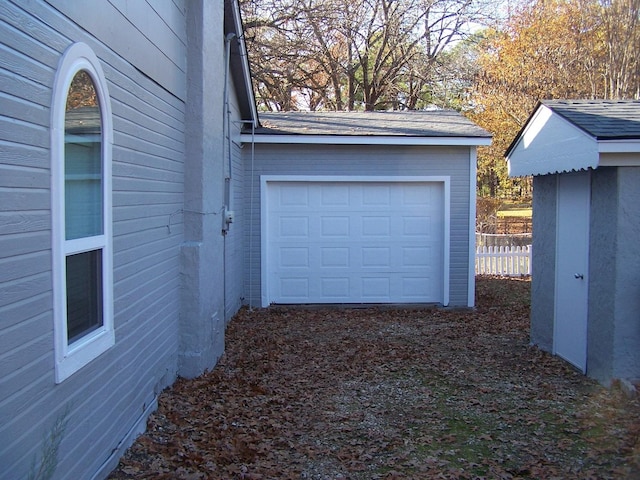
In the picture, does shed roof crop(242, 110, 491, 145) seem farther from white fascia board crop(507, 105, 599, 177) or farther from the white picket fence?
the white picket fence

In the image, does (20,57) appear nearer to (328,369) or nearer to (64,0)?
(64,0)

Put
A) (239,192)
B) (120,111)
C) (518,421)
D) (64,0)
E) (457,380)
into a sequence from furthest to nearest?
(239,192) < (457,380) < (518,421) < (120,111) < (64,0)

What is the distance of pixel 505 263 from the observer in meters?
16.8

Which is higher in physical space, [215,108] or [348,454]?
[215,108]

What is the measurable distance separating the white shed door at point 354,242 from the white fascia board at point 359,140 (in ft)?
2.67

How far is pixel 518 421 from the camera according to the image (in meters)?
5.96

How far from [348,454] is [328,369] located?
2.75m

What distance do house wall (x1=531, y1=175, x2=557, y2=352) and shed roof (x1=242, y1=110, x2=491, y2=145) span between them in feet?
10.7

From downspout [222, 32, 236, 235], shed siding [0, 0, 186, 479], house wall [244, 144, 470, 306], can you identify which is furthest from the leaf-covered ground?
house wall [244, 144, 470, 306]

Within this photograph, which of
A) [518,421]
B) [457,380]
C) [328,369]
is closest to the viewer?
[518,421]

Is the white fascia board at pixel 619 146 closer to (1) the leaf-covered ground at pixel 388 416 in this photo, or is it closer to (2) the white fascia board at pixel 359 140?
(1) the leaf-covered ground at pixel 388 416

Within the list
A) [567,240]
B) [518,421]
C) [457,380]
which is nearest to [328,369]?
[457,380]

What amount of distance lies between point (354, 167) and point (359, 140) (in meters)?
0.55

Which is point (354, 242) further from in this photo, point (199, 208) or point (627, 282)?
point (627, 282)
